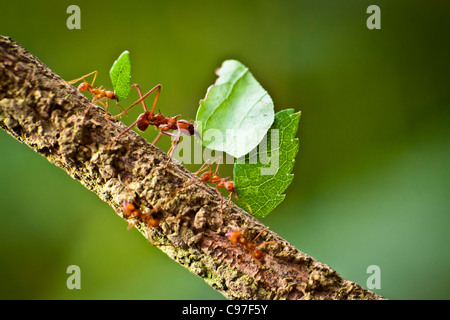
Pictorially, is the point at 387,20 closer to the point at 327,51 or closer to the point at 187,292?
the point at 327,51

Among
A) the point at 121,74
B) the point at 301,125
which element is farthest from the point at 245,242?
the point at 301,125

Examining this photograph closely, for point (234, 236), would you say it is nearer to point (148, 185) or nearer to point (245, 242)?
point (245, 242)

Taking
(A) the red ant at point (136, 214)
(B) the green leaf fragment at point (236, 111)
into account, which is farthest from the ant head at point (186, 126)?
(A) the red ant at point (136, 214)

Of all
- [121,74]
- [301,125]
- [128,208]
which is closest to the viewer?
[128,208]

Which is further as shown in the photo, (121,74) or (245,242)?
(121,74)

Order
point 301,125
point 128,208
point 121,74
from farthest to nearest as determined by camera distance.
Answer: point 301,125, point 121,74, point 128,208

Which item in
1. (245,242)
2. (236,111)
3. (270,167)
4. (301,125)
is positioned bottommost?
(245,242)

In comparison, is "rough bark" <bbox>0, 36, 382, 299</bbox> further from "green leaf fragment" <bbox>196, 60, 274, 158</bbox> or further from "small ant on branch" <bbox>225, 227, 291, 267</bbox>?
"green leaf fragment" <bbox>196, 60, 274, 158</bbox>

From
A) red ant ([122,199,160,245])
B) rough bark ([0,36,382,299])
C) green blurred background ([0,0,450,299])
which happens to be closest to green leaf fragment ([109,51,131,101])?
rough bark ([0,36,382,299])

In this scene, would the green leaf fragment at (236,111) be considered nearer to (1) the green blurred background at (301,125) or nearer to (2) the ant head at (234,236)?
(2) the ant head at (234,236)
